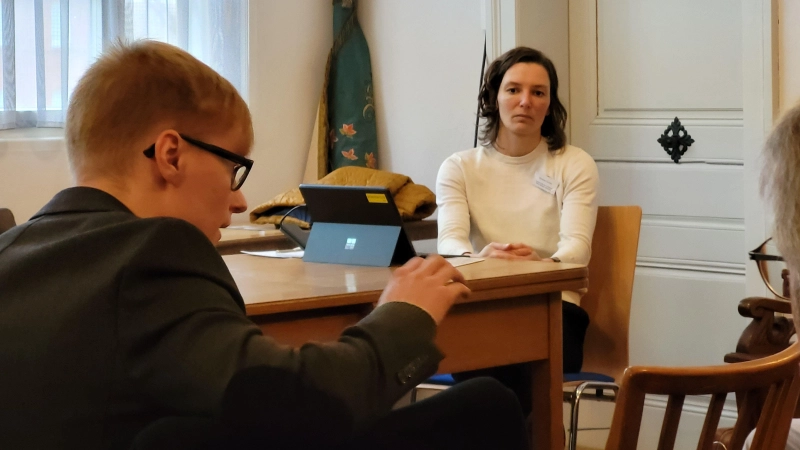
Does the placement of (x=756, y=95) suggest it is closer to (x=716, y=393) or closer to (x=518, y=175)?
(x=518, y=175)

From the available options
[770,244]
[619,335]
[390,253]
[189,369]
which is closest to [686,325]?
[770,244]

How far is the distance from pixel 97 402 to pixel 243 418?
0.81 ft

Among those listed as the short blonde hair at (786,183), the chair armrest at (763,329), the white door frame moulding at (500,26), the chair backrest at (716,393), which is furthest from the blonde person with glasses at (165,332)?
the white door frame moulding at (500,26)

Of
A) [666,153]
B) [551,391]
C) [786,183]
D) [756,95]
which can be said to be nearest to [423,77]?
[666,153]

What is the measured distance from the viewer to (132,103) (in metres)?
1.04

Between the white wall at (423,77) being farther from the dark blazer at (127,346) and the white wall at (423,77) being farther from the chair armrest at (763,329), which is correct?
the dark blazer at (127,346)

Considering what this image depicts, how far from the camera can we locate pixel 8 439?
889 millimetres

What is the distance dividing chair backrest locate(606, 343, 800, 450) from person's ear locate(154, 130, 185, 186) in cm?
54

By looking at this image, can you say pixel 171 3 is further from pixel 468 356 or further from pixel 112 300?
pixel 112 300

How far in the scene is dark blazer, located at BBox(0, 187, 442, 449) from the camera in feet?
2.80

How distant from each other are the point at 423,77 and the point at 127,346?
3163 millimetres

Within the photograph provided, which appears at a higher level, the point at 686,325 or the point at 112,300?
the point at 112,300

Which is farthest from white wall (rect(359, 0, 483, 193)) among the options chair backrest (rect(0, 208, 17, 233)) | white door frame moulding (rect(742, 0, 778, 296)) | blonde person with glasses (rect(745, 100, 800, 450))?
blonde person with glasses (rect(745, 100, 800, 450))

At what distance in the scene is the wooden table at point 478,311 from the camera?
175 centimetres
